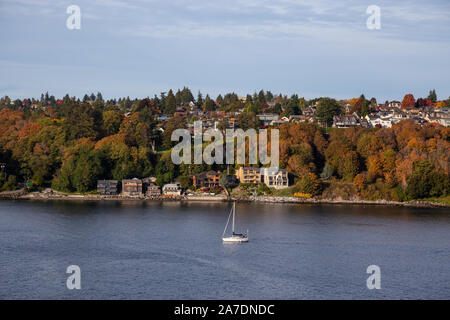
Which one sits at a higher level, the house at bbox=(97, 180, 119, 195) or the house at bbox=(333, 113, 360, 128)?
the house at bbox=(333, 113, 360, 128)

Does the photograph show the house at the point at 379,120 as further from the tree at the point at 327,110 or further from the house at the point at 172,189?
the house at the point at 172,189

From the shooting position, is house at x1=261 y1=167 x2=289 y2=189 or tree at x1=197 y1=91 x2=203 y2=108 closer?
house at x1=261 y1=167 x2=289 y2=189

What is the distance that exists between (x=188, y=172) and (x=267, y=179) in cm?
601

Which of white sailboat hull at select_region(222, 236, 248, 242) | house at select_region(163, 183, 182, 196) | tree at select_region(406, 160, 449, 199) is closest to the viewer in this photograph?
white sailboat hull at select_region(222, 236, 248, 242)

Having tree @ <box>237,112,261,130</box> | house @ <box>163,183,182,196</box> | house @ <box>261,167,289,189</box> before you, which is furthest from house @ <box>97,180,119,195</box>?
tree @ <box>237,112,261,130</box>

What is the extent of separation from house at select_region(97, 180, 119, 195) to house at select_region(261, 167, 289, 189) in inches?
422

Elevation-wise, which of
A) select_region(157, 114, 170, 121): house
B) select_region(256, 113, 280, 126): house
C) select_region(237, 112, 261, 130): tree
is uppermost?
select_region(157, 114, 170, 121): house

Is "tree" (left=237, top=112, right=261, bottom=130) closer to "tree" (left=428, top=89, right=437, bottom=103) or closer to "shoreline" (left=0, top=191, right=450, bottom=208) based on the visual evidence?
"shoreline" (left=0, top=191, right=450, bottom=208)

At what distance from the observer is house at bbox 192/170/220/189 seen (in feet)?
143

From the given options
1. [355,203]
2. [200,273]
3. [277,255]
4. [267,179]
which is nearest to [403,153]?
[355,203]

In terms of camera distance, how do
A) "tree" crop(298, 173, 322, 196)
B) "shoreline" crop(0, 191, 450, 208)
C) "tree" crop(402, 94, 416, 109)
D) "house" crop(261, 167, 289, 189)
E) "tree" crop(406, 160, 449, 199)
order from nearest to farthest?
1. "shoreline" crop(0, 191, 450, 208)
2. "tree" crop(406, 160, 449, 199)
3. "tree" crop(298, 173, 322, 196)
4. "house" crop(261, 167, 289, 189)
5. "tree" crop(402, 94, 416, 109)
